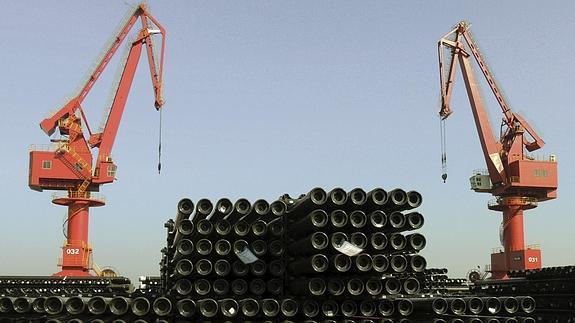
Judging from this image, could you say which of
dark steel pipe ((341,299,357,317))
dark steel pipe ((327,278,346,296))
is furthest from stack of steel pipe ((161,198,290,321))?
dark steel pipe ((341,299,357,317))

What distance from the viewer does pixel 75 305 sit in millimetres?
9594

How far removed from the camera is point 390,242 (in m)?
9.48

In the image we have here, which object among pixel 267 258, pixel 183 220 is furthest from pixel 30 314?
pixel 267 258

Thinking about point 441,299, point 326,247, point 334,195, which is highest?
point 334,195

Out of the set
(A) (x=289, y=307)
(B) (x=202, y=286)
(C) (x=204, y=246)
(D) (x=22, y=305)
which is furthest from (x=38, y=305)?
(A) (x=289, y=307)

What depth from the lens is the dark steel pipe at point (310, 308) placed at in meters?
9.41

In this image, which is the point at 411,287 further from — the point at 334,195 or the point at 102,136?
the point at 102,136

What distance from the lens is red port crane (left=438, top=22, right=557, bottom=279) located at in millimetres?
42906

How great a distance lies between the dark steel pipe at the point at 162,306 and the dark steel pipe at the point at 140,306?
11 cm

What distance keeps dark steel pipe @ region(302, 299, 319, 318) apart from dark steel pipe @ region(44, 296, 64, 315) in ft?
12.7

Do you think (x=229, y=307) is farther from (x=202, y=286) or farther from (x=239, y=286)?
(x=202, y=286)

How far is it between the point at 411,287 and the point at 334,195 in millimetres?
1953

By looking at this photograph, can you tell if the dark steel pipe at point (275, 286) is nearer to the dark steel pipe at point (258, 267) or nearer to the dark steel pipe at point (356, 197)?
the dark steel pipe at point (258, 267)

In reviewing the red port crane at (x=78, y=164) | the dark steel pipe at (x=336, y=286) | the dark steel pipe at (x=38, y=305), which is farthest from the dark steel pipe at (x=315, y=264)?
the red port crane at (x=78, y=164)
